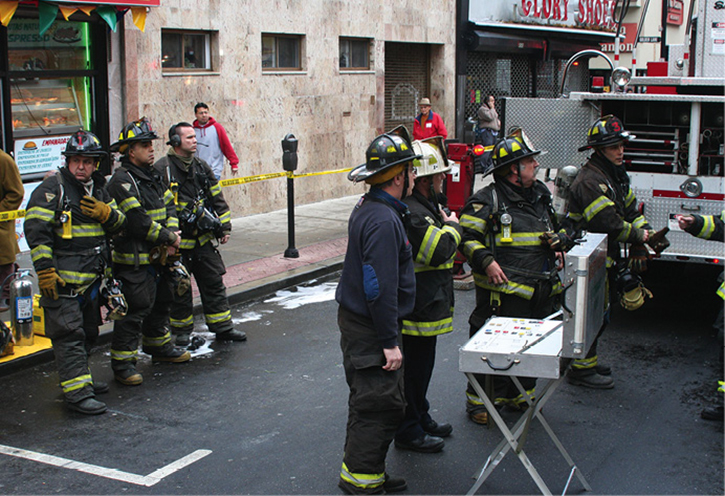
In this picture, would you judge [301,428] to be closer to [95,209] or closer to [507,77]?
→ [95,209]

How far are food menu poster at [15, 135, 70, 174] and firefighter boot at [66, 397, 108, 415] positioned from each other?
544 cm

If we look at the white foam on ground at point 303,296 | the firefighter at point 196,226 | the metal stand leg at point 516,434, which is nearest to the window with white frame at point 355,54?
the white foam on ground at point 303,296

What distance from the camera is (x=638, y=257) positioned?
6.49 m

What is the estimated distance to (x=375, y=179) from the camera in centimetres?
446

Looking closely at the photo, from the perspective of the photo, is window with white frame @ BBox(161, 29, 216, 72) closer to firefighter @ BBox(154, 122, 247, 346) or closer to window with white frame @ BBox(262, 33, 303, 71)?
window with white frame @ BBox(262, 33, 303, 71)

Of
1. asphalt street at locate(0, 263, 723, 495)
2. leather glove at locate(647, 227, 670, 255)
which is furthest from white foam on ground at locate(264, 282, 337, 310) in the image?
leather glove at locate(647, 227, 670, 255)

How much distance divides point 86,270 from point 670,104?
4.99 meters

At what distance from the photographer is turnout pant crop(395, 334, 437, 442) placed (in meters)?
5.09

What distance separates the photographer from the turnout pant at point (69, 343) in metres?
5.83

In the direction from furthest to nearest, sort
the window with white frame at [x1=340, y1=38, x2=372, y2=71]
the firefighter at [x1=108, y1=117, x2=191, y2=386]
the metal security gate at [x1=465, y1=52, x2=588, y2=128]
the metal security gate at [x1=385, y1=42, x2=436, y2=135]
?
1. the metal security gate at [x1=465, y1=52, x2=588, y2=128]
2. the metal security gate at [x1=385, y1=42, x2=436, y2=135]
3. the window with white frame at [x1=340, y1=38, x2=372, y2=71]
4. the firefighter at [x1=108, y1=117, x2=191, y2=386]

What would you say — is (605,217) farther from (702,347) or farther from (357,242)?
(357,242)

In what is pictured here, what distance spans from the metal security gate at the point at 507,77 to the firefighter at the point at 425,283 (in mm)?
15355

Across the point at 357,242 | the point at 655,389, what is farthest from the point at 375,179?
the point at 655,389

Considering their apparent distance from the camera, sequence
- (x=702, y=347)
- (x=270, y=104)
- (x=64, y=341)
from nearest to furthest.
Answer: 1. (x=64, y=341)
2. (x=702, y=347)
3. (x=270, y=104)
